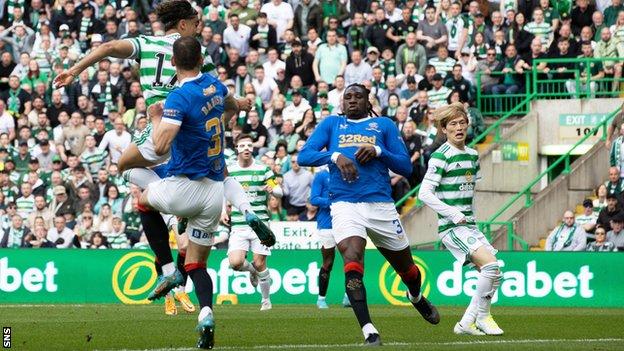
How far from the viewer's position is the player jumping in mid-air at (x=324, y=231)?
20844mm

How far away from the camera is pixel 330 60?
3053cm

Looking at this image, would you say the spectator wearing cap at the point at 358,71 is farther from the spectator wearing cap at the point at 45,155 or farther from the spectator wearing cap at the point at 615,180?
the spectator wearing cap at the point at 45,155

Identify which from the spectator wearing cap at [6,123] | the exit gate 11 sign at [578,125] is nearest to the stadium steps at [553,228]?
the exit gate 11 sign at [578,125]

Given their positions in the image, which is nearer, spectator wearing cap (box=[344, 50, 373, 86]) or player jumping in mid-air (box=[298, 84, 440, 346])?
player jumping in mid-air (box=[298, 84, 440, 346])

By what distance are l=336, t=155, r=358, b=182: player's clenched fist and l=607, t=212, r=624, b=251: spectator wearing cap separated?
11.9 m

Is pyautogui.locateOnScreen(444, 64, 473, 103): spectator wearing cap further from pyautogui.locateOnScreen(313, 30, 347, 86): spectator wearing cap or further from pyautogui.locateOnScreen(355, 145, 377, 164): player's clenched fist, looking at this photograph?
pyautogui.locateOnScreen(355, 145, 377, 164): player's clenched fist

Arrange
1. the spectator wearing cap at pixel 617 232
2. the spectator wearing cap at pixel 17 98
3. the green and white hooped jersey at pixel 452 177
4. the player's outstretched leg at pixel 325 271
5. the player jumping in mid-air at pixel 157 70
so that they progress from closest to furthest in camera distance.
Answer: the player jumping in mid-air at pixel 157 70 < the green and white hooped jersey at pixel 452 177 < the player's outstretched leg at pixel 325 271 < the spectator wearing cap at pixel 617 232 < the spectator wearing cap at pixel 17 98

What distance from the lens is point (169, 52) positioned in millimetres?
14719

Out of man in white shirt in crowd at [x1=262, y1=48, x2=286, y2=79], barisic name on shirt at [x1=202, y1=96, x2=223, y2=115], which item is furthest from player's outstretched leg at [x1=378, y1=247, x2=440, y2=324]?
man in white shirt in crowd at [x1=262, y1=48, x2=286, y2=79]

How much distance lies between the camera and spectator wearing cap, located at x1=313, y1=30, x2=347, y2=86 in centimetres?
3039

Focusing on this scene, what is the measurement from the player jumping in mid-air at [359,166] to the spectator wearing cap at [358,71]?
1587 cm

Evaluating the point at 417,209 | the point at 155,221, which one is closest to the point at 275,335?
the point at 155,221

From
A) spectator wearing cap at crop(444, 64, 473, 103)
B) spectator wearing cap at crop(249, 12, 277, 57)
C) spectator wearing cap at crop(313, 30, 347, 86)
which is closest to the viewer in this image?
spectator wearing cap at crop(444, 64, 473, 103)

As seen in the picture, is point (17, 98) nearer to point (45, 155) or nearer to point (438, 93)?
point (45, 155)
